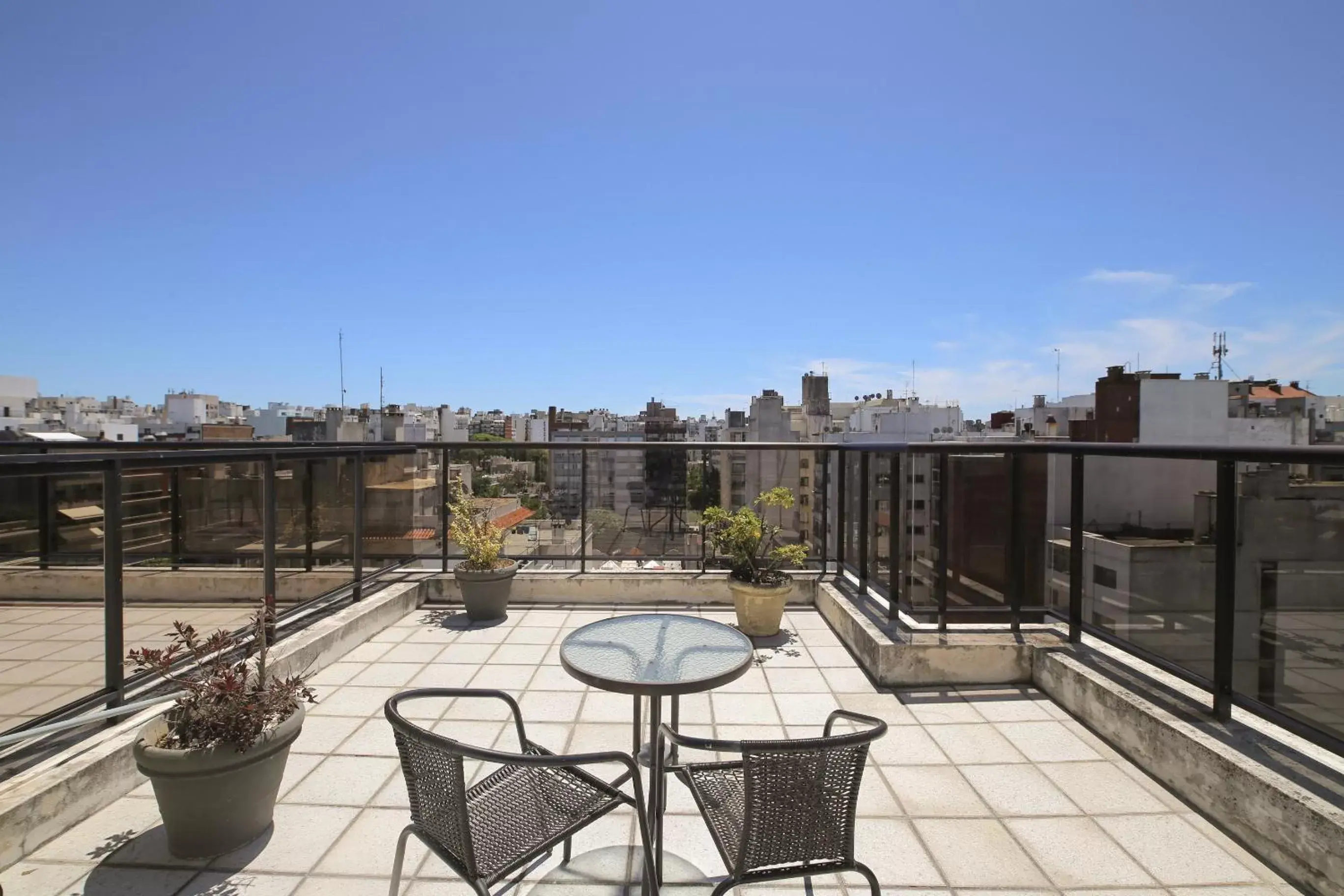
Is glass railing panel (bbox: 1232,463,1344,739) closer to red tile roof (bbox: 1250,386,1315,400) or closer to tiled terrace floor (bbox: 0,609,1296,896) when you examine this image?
tiled terrace floor (bbox: 0,609,1296,896)

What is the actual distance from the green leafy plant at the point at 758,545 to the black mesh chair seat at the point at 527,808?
255 cm

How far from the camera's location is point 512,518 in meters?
4.88

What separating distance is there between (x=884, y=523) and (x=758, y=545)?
2.84 feet

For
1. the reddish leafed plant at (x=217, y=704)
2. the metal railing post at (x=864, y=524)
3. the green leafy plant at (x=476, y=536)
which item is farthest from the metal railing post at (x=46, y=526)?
the metal railing post at (x=864, y=524)

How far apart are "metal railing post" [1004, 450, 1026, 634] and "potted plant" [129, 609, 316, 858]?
3571 mm

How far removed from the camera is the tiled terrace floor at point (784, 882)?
178cm

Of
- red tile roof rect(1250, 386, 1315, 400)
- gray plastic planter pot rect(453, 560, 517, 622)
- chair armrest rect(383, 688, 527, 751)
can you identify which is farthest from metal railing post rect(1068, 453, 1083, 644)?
red tile roof rect(1250, 386, 1315, 400)

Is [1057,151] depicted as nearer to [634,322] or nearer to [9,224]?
[9,224]

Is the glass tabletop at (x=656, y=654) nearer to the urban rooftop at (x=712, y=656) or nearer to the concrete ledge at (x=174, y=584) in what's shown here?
the urban rooftop at (x=712, y=656)

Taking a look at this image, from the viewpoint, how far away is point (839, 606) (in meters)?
4.16

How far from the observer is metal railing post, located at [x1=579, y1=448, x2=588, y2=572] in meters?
5.02

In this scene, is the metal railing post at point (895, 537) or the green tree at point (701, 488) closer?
the metal railing post at point (895, 537)

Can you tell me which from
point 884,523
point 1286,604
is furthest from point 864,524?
point 1286,604

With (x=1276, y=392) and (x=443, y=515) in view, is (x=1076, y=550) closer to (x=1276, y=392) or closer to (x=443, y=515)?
(x=443, y=515)
